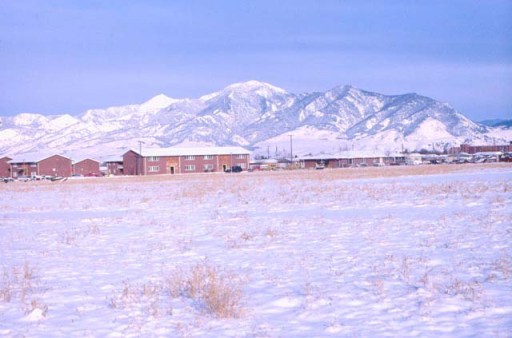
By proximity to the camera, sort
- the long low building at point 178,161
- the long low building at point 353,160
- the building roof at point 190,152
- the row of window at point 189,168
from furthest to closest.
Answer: the long low building at point 353,160
the building roof at point 190,152
the long low building at point 178,161
the row of window at point 189,168

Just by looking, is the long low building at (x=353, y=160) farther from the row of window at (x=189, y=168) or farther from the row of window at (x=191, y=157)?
the row of window at (x=189, y=168)

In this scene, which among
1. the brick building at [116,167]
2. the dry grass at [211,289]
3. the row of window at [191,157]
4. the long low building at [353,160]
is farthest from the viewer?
the long low building at [353,160]

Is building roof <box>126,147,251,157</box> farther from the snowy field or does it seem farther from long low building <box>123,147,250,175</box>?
the snowy field

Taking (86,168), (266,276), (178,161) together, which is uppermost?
(178,161)

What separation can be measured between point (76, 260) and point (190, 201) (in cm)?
1623

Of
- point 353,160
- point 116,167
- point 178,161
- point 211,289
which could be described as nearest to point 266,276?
point 211,289

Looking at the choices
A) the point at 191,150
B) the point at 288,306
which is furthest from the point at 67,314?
the point at 191,150

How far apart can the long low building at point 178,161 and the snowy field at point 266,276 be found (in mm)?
104055

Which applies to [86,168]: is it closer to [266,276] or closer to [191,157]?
[191,157]

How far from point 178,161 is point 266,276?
11663cm

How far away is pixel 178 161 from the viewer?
12594cm

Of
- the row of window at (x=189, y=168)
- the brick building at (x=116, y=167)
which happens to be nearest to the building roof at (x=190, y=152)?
the row of window at (x=189, y=168)

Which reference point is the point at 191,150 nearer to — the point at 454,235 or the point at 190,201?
the point at 190,201

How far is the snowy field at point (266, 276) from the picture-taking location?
7.78 m
